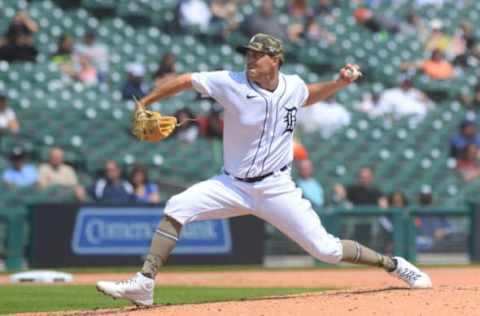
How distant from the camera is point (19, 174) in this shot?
14.6m

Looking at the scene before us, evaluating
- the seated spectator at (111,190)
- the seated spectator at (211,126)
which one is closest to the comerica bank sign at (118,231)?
the seated spectator at (111,190)

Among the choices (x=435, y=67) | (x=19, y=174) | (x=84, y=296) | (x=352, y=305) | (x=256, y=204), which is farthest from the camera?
(x=435, y=67)

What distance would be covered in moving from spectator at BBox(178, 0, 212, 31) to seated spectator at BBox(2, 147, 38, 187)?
5.93m

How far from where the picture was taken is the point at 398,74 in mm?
20719

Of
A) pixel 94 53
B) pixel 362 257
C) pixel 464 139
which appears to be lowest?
pixel 362 257

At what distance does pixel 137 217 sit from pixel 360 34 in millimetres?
8816

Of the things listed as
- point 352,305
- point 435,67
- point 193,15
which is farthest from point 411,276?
point 435,67

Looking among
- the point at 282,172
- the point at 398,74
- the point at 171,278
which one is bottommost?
the point at 171,278

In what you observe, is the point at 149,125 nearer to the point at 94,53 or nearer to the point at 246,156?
the point at 246,156

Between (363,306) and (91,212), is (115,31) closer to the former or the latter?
(91,212)

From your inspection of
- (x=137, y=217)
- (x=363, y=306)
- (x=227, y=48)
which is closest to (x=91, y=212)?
(x=137, y=217)

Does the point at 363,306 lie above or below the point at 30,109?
below

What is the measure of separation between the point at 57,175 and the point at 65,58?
309 centimetres

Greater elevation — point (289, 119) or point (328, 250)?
point (289, 119)
